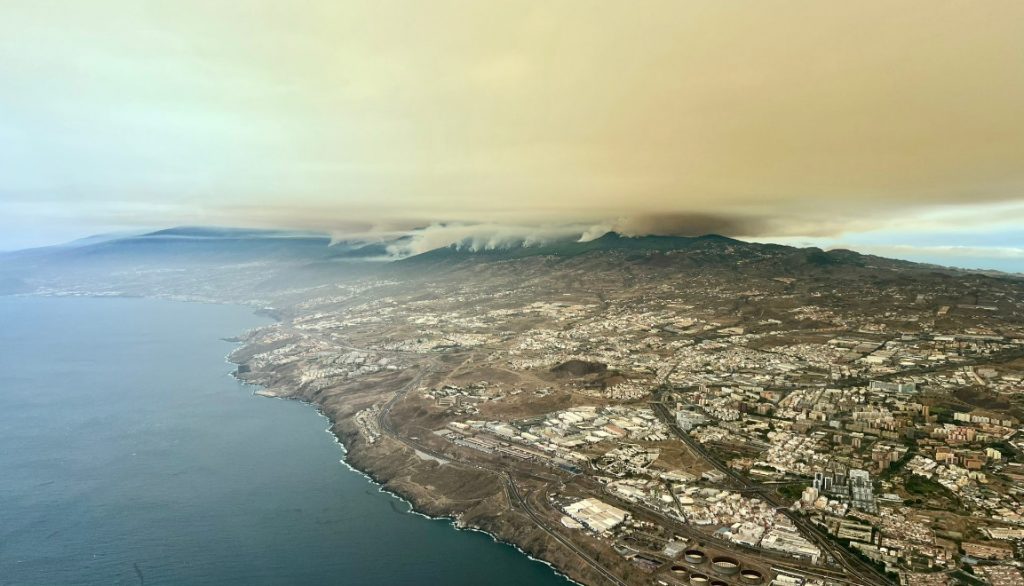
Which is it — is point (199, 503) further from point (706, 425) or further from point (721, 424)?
point (721, 424)

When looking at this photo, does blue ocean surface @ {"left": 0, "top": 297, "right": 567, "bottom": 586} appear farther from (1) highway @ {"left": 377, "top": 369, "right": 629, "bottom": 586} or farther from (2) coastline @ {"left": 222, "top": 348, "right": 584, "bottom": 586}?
(1) highway @ {"left": 377, "top": 369, "right": 629, "bottom": 586}

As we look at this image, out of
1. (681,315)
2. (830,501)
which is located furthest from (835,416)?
(681,315)

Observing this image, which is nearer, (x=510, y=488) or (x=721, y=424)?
(x=510, y=488)

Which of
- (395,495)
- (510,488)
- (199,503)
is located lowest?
(199,503)

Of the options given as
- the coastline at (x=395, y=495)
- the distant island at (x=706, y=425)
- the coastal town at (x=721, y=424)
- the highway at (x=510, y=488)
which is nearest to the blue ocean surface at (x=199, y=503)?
the coastline at (x=395, y=495)

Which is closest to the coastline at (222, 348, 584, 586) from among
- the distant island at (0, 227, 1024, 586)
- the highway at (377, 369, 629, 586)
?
the distant island at (0, 227, 1024, 586)

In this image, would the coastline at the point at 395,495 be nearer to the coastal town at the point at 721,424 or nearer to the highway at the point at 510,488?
the coastal town at the point at 721,424

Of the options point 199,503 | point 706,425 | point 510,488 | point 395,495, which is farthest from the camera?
point 706,425

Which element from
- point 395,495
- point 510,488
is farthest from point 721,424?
point 395,495

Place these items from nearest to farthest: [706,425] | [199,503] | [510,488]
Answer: [510,488] < [199,503] < [706,425]

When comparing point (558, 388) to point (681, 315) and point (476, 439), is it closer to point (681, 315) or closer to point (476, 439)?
point (476, 439)
